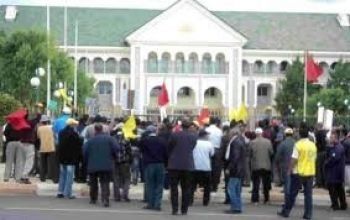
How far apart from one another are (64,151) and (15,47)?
1862 inches

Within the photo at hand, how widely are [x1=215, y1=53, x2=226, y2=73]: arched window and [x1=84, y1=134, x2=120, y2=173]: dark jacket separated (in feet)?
269

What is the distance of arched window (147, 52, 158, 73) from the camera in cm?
10075

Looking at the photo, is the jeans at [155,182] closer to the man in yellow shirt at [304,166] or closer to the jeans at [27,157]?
the man in yellow shirt at [304,166]

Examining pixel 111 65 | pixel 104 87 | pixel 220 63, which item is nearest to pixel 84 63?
pixel 111 65

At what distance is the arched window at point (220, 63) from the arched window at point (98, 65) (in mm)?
12042

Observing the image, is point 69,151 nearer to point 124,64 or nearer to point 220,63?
point 124,64

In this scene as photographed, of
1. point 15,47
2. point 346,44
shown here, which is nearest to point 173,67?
point 346,44

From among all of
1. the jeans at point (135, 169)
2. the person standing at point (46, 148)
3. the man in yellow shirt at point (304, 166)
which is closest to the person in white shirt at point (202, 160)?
the man in yellow shirt at point (304, 166)

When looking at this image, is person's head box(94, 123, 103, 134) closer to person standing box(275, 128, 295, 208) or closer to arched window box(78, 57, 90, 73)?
person standing box(275, 128, 295, 208)

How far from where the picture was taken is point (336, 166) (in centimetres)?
2086

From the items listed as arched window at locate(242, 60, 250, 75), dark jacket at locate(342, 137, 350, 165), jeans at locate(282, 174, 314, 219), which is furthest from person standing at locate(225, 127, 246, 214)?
arched window at locate(242, 60, 250, 75)

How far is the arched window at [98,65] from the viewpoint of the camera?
10256cm

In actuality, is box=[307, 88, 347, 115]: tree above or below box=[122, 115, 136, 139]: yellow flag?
above

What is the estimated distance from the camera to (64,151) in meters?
21.2
